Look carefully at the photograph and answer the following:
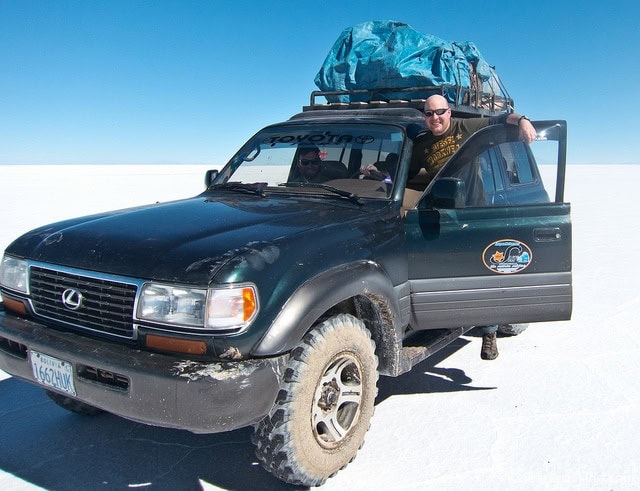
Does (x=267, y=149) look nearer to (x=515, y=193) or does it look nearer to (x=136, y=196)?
(x=515, y=193)

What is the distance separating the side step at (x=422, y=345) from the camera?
11.5ft

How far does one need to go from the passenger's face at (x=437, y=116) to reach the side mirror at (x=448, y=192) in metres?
0.72

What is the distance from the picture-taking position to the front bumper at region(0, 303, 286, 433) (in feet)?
7.93

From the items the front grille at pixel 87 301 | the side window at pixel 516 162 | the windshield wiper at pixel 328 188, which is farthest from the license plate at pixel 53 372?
the side window at pixel 516 162

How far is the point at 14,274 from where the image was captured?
3168mm

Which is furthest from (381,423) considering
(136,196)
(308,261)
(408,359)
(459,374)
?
(136,196)

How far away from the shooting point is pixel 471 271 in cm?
361

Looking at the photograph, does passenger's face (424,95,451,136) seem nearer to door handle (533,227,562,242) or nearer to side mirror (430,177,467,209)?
side mirror (430,177,467,209)

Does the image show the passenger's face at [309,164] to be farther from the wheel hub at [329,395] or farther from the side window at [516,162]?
the wheel hub at [329,395]

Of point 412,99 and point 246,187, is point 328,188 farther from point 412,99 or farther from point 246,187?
point 412,99

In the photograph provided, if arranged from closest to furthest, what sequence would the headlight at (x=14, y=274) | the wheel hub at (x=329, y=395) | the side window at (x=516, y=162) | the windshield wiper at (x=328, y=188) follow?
the wheel hub at (x=329, y=395), the headlight at (x=14, y=274), the windshield wiper at (x=328, y=188), the side window at (x=516, y=162)

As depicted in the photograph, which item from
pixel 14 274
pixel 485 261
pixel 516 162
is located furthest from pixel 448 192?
pixel 14 274

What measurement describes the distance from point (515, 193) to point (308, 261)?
98.9 inches

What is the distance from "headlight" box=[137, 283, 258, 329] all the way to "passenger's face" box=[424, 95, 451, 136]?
2121mm
